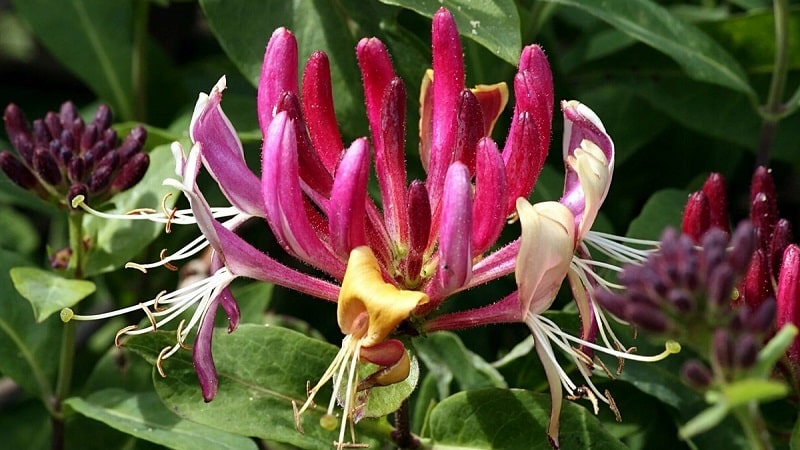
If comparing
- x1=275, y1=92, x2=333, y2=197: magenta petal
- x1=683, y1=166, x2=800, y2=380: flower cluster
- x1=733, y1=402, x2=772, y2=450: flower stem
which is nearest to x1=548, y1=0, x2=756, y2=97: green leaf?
x1=683, y1=166, x2=800, y2=380: flower cluster

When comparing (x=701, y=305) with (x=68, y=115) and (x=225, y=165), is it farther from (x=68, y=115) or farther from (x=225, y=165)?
(x=68, y=115)

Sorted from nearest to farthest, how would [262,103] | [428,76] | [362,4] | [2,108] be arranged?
[262,103] < [428,76] < [362,4] < [2,108]

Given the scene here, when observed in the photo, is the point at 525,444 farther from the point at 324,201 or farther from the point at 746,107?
the point at 746,107

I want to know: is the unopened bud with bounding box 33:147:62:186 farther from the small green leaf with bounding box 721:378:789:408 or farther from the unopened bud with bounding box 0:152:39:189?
the small green leaf with bounding box 721:378:789:408

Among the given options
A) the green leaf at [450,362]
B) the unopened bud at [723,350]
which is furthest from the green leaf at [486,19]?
the unopened bud at [723,350]

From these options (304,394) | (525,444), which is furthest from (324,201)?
(525,444)

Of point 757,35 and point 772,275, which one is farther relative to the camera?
point 757,35
